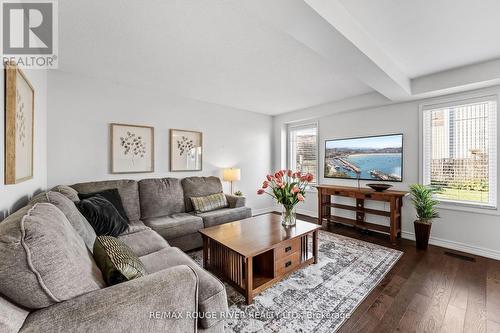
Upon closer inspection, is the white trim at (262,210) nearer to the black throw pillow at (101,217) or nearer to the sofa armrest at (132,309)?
the black throw pillow at (101,217)

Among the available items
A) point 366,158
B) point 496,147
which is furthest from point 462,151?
point 366,158

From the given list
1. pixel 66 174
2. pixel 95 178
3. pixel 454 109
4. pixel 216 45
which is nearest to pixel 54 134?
pixel 66 174

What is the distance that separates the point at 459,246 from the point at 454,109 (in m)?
Answer: 1.92

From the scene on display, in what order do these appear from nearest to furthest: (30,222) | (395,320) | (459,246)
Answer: (30,222)
(395,320)
(459,246)

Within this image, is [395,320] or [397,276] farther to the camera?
[397,276]

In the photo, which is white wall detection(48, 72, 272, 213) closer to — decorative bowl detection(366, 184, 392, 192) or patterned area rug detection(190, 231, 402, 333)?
patterned area rug detection(190, 231, 402, 333)

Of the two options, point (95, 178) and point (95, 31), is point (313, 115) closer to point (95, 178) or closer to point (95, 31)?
point (95, 31)

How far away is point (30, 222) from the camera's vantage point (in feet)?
2.72

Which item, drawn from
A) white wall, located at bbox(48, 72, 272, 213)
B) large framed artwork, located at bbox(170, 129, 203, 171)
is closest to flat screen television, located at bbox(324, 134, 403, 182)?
white wall, located at bbox(48, 72, 272, 213)

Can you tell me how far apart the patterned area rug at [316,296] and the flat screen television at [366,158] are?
4.58 feet

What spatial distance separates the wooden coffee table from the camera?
6.10 ft

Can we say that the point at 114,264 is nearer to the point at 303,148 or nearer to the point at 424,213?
the point at 424,213

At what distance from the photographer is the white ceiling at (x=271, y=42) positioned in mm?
1573

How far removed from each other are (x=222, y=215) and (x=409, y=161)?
10.0 ft
